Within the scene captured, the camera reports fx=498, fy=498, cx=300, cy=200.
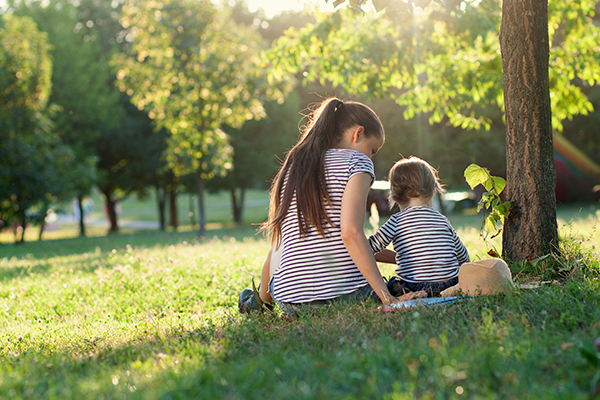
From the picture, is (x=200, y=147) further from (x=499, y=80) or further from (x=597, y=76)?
(x=597, y=76)

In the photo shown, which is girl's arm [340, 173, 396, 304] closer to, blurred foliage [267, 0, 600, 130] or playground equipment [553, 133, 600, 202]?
blurred foliage [267, 0, 600, 130]

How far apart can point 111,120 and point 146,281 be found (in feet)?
56.5

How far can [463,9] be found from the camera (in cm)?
682

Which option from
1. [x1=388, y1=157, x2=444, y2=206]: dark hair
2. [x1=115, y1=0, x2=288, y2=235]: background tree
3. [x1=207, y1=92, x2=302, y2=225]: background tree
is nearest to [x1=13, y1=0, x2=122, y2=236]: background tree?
[x1=207, y1=92, x2=302, y2=225]: background tree

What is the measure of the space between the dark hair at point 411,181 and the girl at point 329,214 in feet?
0.96

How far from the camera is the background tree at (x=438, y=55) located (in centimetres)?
686

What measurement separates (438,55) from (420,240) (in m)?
4.98

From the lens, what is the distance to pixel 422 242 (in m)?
Result: 3.55

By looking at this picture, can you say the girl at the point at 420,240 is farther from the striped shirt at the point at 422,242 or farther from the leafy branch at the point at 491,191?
the leafy branch at the point at 491,191

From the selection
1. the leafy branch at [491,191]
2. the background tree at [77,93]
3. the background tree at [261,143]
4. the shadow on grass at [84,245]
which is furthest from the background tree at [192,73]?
the leafy branch at [491,191]


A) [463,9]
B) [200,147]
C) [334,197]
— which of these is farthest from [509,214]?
[200,147]

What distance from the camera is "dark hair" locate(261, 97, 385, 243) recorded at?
10.9 ft

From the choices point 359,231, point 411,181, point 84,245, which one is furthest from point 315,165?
point 84,245

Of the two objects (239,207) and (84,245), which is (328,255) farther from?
(239,207)
